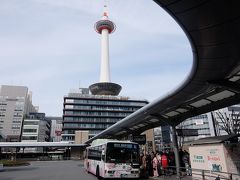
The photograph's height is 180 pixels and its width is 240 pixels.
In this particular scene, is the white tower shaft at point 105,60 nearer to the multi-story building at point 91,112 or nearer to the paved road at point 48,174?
the multi-story building at point 91,112

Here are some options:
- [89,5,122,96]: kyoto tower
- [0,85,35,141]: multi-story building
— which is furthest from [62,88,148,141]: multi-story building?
[0,85,35,141]: multi-story building

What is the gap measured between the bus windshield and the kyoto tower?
85448 millimetres

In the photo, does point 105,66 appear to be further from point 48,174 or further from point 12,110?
point 48,174

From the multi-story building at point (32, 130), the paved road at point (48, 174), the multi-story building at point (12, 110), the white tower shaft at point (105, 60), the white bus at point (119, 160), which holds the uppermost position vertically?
the white tower shaft at point (105, 60)

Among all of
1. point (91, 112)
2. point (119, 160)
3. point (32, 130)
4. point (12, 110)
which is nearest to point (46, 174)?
point (119, 160)

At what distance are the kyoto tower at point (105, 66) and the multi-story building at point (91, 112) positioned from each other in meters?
4.39

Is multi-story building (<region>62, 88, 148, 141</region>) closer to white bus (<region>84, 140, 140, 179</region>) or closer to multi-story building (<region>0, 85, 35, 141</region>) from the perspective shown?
multi-story building (<region>0, 85, 35, 141</region>)

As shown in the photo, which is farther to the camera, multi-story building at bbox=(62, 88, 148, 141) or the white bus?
multi-story building at bbox=(62, 88, 148, 141)

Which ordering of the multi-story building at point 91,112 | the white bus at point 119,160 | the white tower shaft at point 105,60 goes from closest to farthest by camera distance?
the white bus at point 119,160
the multi-story building at point 91,112
the white tower shaft at point 105,60

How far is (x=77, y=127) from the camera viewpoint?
87562 millimetres

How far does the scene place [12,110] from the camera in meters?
110

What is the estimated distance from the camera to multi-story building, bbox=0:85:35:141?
105 meters

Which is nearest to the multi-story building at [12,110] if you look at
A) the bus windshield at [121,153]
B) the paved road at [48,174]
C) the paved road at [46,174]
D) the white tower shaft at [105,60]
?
the white tower shaft at [105,60]

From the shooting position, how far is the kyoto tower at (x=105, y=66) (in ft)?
329
